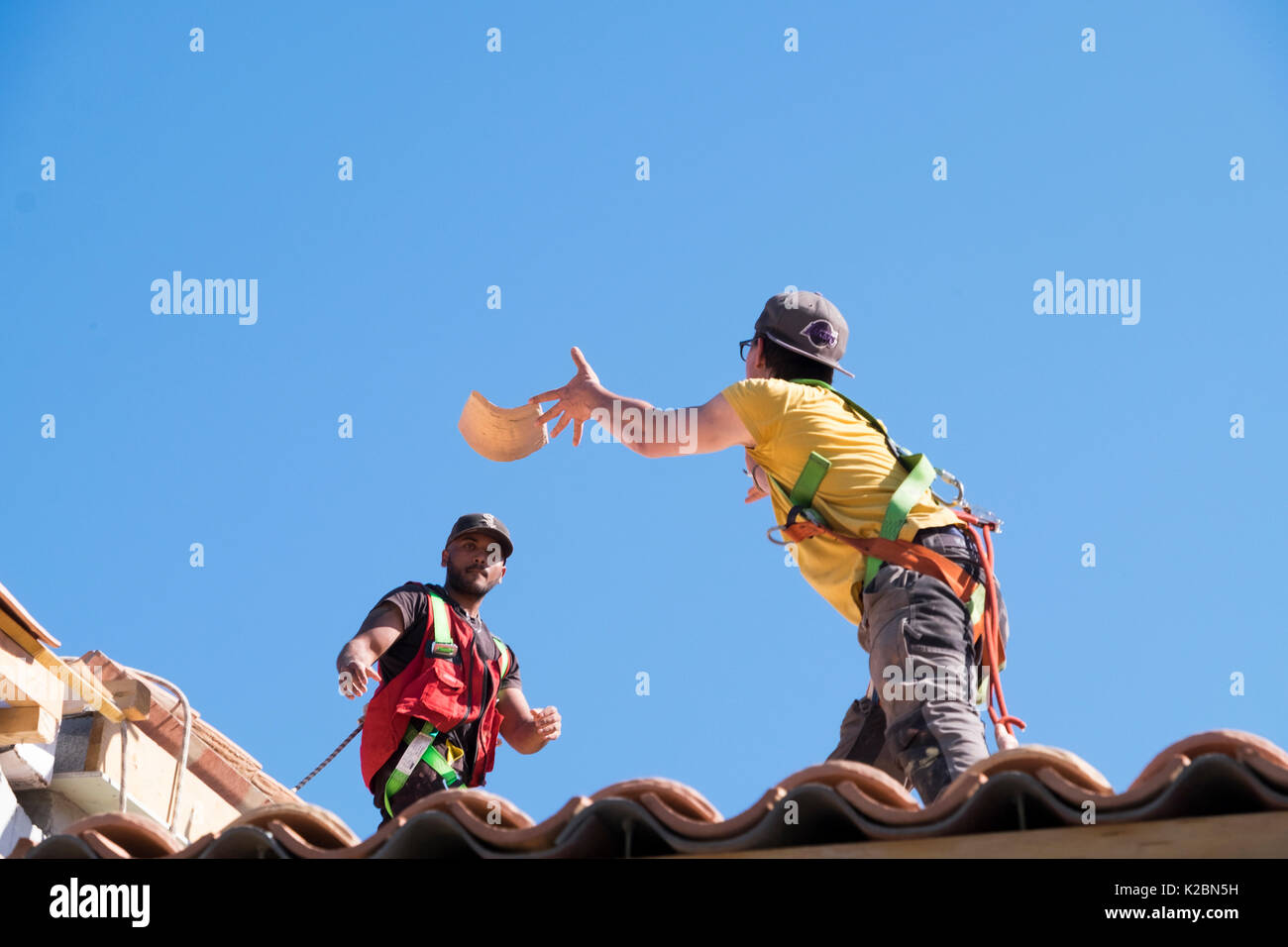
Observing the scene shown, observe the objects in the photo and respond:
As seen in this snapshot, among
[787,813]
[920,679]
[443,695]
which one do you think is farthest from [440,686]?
[787,813]

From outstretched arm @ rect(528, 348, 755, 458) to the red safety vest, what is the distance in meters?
1.08

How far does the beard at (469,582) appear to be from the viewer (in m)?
7.40

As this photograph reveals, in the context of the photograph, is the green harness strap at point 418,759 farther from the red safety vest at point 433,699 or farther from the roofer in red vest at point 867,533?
the roofer in red vest at point 867,533

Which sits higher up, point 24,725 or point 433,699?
point 433,699

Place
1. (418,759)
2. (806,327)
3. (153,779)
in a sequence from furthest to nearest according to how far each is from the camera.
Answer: (153,779) → (418,759) → (806,327)

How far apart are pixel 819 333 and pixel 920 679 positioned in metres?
1.70

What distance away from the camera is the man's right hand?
6.25 metres

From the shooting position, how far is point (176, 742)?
8148mm

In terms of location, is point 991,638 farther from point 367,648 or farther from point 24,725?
point 24,725

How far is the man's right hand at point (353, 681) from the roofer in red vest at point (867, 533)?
1.37 meters

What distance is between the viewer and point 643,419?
6.05m

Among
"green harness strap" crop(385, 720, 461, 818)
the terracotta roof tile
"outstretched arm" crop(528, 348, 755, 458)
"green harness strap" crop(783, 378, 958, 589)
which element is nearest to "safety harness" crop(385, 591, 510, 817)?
"green harness strap" crop(385, 720, 461, 818)
